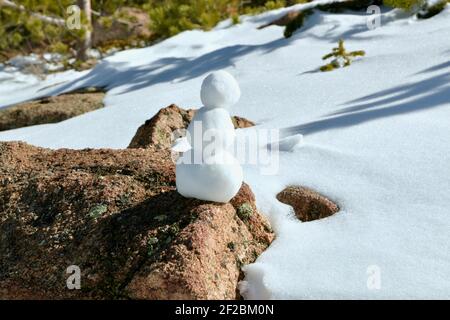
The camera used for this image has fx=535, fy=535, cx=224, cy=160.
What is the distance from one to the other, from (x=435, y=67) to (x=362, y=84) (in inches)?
35.5

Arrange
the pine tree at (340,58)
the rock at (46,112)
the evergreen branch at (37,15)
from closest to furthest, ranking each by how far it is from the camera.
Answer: the pine tree at (340,58) → the rock at (46,112) → the evergreen branch at (37,15)

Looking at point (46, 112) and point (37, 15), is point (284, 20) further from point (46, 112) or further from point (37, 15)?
point (37, 15)

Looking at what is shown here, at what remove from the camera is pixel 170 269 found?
297 centimetres

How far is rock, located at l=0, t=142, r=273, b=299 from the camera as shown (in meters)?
3.05

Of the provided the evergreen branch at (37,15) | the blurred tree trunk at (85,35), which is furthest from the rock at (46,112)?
the evergreen branch at (37,15)

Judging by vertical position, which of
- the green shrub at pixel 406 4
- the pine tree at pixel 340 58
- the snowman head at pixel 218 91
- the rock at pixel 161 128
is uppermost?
the green shrub at pixel 406 4

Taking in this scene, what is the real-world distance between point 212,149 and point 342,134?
2172 millimetres

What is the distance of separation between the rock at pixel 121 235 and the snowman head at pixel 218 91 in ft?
2.15

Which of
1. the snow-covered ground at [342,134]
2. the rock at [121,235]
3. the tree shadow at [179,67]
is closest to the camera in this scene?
the rock at [121,235]

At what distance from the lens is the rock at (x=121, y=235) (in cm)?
305

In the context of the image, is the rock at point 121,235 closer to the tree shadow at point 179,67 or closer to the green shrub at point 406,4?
the tree shadow at point 179,67

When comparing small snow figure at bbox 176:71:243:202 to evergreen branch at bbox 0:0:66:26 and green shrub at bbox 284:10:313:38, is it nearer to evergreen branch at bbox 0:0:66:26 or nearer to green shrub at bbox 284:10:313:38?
green shrub at bbox 284:10:313:38
